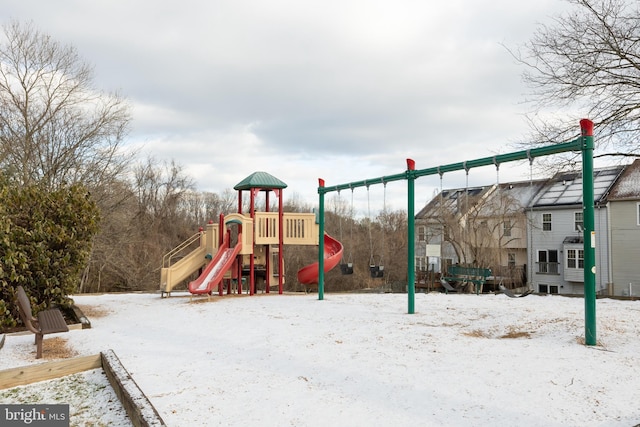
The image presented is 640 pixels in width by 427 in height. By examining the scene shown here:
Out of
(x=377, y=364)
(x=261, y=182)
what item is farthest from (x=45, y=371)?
(x=261, y=182)

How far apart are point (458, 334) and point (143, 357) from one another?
4.83 m

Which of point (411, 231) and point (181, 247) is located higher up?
point (411, 231)

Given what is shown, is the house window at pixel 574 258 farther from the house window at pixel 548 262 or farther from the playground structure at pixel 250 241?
the playground structure at pixel 250 241

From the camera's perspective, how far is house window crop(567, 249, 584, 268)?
25.5 metres

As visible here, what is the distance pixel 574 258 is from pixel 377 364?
24648 mm

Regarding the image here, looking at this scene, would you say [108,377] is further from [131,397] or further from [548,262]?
[548,262]

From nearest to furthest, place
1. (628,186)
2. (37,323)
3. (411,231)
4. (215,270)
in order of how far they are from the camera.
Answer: (37,323) → (411,231) → (215,270) → (628,186)

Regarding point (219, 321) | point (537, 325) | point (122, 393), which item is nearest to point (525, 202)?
point (537, 325)

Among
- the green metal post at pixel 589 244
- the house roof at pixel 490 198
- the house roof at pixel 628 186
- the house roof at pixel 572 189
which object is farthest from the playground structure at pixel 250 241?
the house roof at pixel 628 186

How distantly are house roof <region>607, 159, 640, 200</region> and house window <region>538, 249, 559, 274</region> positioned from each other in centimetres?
470

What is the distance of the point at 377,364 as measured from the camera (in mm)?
5488

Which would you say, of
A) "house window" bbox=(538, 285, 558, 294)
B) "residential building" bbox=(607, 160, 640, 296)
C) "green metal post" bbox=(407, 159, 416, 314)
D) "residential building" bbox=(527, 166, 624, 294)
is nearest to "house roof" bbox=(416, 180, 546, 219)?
"residential building" bbox=(527, 166, 624, 294)

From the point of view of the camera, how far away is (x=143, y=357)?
5.98 metres

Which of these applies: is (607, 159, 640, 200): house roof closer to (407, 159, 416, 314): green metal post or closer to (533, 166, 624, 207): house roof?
(533, 166, 624, 207): house roof
